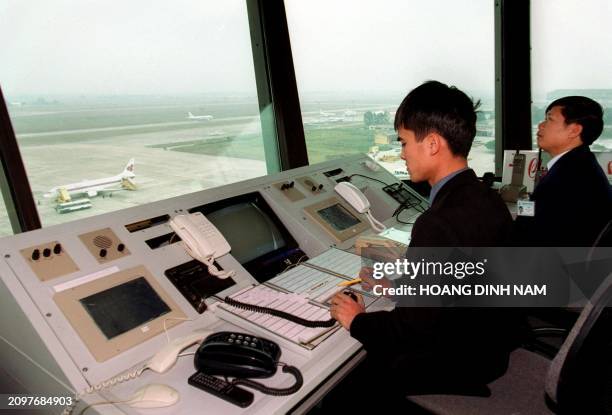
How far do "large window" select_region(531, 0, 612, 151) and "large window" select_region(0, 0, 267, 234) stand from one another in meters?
2.45

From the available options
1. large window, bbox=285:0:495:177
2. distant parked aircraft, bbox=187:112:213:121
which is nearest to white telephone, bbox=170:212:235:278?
distant parked aircraft, bbox=187:112:213:121

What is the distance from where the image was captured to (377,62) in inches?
118

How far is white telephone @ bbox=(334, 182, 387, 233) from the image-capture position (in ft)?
6.35

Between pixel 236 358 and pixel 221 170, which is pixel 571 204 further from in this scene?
pixel 221 170

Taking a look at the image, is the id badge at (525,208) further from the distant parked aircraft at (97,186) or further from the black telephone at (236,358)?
the distant parked aircraft at (97,186)

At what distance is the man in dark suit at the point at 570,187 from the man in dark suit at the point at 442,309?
3.16 feet

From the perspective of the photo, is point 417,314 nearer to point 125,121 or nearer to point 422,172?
point 422,172

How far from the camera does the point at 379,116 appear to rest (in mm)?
3223

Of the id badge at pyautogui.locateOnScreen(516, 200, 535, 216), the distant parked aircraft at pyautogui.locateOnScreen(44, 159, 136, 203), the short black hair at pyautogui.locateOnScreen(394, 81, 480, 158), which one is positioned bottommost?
the id badge at pyautogui.locateOnScreen(516, 200, 535, 216)

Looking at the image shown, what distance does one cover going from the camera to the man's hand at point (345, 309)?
1084 mm

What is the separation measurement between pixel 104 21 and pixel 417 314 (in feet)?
6.22

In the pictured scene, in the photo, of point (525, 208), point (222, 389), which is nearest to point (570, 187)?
point (525, 208)

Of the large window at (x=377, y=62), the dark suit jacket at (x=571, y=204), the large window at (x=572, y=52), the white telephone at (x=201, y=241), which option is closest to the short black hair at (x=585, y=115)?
the dark suit jacket at (x=571, y=204)

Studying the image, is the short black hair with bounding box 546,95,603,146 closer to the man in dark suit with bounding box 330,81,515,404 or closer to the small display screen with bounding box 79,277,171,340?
the man in dark suit with bounding box 330,81,515,404
